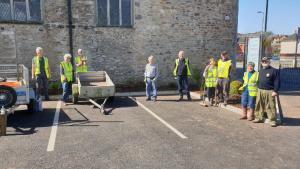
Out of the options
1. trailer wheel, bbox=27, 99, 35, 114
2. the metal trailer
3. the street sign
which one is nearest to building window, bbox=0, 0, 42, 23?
the metal trailer

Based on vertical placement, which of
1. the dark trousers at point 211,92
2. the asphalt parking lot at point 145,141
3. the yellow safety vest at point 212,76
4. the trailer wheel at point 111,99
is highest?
the yellow safety vest at point 212,76

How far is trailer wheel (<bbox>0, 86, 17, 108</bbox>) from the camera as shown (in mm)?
7742

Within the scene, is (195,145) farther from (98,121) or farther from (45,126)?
(45,126)

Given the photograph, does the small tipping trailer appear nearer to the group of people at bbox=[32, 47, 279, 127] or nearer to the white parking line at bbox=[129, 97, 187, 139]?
the group of people at bbox=[32, 47, 279, 127]

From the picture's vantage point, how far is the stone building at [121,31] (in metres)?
13.2

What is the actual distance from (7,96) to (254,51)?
8017 mm

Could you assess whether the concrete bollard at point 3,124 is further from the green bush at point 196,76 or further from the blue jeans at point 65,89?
the green bush at point 196,76

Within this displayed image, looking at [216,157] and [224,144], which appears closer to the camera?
[216,157]

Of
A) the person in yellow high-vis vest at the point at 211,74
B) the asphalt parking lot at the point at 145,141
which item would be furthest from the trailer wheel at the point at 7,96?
the person in yellow high-vis vest at the point at 211,74

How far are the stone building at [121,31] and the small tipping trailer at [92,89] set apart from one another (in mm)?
2839

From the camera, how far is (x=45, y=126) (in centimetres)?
799

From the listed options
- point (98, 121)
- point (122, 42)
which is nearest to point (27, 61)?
point (122, 42)

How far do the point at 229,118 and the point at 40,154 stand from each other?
18.3 ft

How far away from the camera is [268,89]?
8.09 meters
